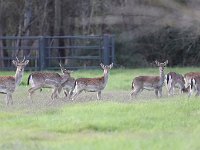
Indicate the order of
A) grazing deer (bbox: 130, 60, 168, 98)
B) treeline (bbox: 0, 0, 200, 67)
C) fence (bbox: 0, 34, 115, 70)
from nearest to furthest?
1. grazing deer (bbox: 130, 60, 168, 98)
2. fence (bbox: 0, 34, 115, 70)
3. treeline (bbox: 0, 0, 200, 67)

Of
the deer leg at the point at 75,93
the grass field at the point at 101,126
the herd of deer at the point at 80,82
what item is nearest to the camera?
the grass field at the point at 101,126

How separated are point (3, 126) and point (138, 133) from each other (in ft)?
9.14

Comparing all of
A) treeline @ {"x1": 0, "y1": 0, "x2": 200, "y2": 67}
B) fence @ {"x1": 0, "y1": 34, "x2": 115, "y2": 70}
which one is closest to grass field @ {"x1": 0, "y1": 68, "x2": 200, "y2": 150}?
fence @ {"x1": 0, "y1": 34, "x2": 115, "y2": 70}

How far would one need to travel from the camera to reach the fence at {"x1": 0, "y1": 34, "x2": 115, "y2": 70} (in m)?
30.9

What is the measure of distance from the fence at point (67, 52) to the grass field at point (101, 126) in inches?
565

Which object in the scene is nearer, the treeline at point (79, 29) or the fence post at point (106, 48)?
the fence post at point (106, 48)

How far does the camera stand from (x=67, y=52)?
37938 millimetres

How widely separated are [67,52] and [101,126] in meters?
26.3

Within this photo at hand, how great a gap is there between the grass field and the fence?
565 inches

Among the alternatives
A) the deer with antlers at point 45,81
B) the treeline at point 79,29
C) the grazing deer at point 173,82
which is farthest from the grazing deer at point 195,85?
the treeline at point 79,29

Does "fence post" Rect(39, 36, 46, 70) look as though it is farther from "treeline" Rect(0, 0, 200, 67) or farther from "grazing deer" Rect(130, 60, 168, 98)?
"grazing deer" Rect(130, 60, 168, 98)

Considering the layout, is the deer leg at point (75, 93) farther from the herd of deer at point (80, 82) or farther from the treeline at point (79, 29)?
the treeline at point (79, 29)

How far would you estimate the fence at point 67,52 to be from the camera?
30902 millimetres

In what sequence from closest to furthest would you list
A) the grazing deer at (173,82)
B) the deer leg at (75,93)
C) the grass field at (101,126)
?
the grass field at (101,126), the deer leg at (75,93), the grazing deer at (173,82)
